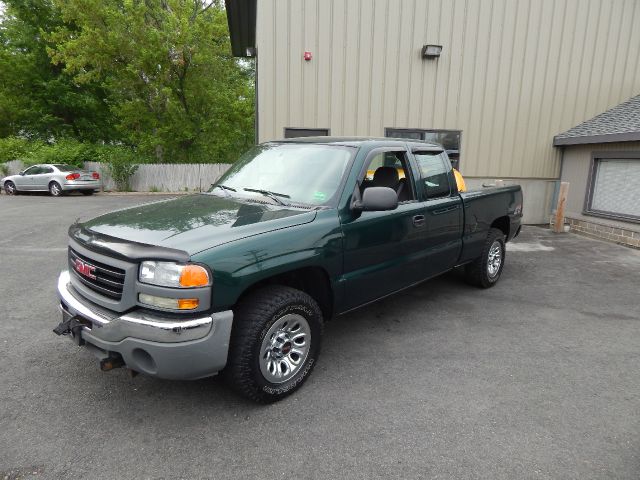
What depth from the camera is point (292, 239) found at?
3.01 m

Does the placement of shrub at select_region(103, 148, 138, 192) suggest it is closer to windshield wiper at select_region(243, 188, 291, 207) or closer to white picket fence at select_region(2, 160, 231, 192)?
white picket fence at select_region(2, 160, 231, 192)

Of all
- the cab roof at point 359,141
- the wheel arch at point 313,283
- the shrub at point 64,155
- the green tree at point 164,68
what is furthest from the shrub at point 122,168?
the wheel arch at point 313,283

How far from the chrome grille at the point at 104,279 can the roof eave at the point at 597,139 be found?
9.63 m

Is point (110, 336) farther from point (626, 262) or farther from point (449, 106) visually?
point (449, 106)

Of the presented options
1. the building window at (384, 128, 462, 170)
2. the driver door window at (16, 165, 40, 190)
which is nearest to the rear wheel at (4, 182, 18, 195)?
the driver door window at (16, 165, 40, 190)

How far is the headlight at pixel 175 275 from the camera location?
2518 mm

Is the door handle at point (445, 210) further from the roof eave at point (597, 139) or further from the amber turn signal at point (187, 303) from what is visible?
the roof eave at point (597, 139)

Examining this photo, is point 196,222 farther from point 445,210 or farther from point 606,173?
point 606,173

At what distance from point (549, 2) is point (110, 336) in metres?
11.9

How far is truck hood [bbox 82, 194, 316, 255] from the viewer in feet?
8.84

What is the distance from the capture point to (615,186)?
9383 mm

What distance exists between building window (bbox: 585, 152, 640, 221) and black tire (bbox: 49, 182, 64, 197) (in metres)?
18.1

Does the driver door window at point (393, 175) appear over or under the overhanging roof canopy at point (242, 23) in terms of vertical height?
under

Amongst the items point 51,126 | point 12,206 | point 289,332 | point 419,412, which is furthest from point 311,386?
point 51,126
